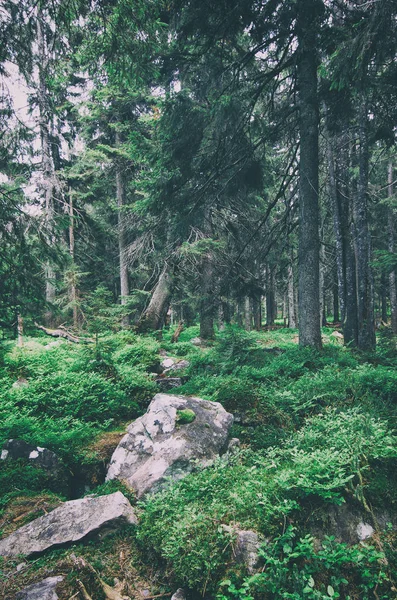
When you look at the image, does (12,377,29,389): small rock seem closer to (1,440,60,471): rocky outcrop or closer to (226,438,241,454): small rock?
(1,440,60,471): rocky outcrop

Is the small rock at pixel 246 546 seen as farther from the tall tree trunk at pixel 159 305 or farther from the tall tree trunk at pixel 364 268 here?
the tall tree trunk at pixel 159 305

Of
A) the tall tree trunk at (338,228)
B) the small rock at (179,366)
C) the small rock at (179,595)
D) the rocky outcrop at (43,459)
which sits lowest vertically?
the small rock at (179,595)

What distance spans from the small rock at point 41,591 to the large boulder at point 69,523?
48 centimetres

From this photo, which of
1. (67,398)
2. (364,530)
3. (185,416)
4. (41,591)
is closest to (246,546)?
(364,530)

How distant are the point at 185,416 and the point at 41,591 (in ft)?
8.69

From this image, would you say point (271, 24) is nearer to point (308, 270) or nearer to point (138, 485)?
point (308, 270)

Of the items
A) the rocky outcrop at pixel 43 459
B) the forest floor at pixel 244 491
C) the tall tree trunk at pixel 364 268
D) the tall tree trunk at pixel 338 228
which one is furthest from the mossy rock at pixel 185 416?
the tall tree trunk at pixel 338 228

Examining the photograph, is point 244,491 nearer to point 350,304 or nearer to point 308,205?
point 308,205

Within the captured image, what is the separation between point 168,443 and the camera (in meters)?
4.75

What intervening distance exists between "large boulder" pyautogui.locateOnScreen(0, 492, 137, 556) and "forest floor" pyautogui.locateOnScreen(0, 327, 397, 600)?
128 millimetres

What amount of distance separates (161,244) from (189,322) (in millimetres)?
12954

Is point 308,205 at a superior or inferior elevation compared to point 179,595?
Answer: superior

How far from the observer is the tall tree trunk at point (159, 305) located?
42.0 ft

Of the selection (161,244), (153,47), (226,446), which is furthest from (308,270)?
(161,244)
